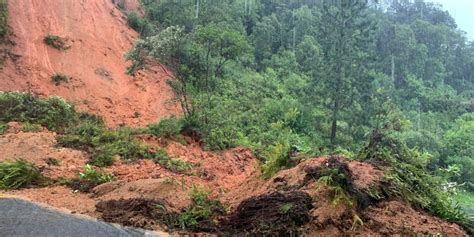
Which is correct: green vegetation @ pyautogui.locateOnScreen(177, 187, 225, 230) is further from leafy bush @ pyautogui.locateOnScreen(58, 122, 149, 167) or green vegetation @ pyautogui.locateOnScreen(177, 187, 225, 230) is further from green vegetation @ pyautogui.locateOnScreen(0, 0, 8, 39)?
green vegetation @ pyautogui.locateOnScreen(0, 0, 8, 39)

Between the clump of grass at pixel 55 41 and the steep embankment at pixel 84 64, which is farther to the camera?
the clump of grass at pixel 55 41

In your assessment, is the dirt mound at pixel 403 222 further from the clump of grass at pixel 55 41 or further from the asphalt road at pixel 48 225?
the clump of grass at pixel 55 41

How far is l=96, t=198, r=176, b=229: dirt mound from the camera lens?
814 centimetres

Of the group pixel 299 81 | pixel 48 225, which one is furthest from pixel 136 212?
pixel 299 81

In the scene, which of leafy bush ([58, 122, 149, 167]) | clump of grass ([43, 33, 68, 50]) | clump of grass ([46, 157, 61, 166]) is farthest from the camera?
clump of grass ([43, 33, 68, 50])

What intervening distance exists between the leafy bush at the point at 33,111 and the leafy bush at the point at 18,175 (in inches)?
201

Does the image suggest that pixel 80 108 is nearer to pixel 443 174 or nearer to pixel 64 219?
pixel 64 219

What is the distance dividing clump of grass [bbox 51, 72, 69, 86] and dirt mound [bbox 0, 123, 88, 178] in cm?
844

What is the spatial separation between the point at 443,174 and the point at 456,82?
53572 millimetres

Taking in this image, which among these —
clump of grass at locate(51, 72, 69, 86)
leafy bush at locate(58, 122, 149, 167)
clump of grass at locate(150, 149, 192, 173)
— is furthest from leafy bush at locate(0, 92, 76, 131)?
clump of grass at locate(51, 72, 69, 86)

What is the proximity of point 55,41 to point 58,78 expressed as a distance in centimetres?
295

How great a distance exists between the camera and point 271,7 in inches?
1877

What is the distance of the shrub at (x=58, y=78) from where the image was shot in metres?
Answer: 21.1

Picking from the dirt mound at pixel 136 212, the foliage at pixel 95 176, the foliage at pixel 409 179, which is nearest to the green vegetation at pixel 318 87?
the foliage at pixel 409 179
